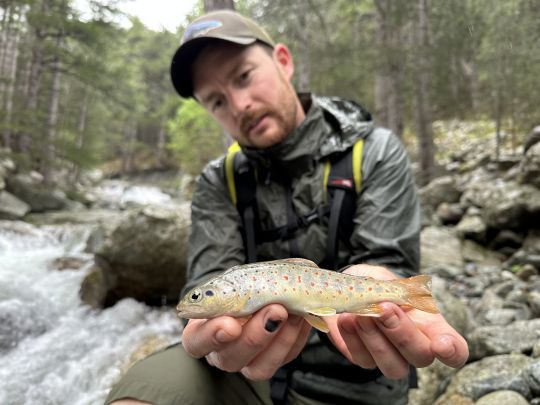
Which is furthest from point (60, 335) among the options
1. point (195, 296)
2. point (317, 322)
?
point (317, 322)

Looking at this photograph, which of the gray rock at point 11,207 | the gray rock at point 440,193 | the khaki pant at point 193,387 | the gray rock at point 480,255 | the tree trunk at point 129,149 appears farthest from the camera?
the tree trunk at point 129,149

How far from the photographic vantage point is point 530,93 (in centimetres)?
1108

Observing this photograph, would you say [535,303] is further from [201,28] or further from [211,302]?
[201,28]

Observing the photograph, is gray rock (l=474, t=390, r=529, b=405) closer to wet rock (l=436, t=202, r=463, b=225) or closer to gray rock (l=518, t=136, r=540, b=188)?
gray rock (l=518, t=136, r=540, b=188)

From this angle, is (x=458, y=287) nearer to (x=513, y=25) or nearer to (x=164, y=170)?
(x=513, y=25)

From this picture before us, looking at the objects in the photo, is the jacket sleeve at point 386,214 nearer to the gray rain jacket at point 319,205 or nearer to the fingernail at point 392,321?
the gray rain jacket at point 319,205

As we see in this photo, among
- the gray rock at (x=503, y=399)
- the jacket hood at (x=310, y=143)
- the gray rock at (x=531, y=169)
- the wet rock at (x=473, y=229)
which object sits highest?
the jacket hood at (x=310, y=143)

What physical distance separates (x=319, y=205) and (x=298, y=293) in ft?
3.35

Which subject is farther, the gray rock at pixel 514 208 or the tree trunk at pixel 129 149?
the tree trunk at pixel 129 149

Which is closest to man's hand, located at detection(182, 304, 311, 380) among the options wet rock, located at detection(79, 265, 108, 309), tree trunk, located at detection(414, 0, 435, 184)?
wet rock, located at detection(79, 265, 108, 309)

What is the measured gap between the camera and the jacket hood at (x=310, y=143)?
9.45ft

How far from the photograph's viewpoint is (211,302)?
5.83 ft

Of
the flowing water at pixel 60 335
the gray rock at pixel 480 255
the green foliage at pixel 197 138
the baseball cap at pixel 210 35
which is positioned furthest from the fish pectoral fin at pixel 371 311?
the green foliage at pixel 197 138

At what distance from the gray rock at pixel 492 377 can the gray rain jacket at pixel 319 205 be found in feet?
4.51
